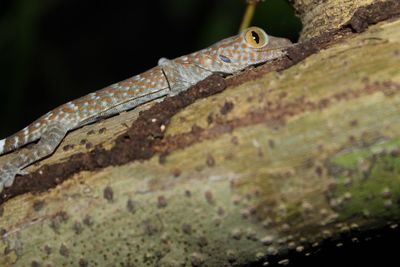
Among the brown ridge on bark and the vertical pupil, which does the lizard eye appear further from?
the brown ridge on bark

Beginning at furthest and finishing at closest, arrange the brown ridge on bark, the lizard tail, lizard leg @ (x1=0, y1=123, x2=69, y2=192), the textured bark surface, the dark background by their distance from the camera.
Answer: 1. the dark background
2. the lizard tail
3. lizard leg @ (x1=0, y1=123, x2=69, y2=192)
4. the brown ridge on bark
5. the textured bark surface

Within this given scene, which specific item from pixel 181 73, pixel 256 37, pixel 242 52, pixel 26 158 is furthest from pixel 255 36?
pixel 26 158

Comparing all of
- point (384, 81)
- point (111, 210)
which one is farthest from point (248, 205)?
point (384, 81)

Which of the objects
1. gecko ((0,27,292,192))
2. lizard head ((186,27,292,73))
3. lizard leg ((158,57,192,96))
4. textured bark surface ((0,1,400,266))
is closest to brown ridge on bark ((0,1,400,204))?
textured bark surface ((0,1,400,266))

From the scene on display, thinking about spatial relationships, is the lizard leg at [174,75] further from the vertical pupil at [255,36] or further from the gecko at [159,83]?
the vertical pupil at [255,36]

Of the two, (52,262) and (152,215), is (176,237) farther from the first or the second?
(52,262)

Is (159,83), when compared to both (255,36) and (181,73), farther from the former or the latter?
(255,36)

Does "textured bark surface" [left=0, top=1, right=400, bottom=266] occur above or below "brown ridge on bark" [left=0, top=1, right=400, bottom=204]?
below

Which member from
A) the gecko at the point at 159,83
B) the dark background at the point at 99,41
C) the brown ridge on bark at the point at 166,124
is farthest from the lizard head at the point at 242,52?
the dark background at the point at 99,41
